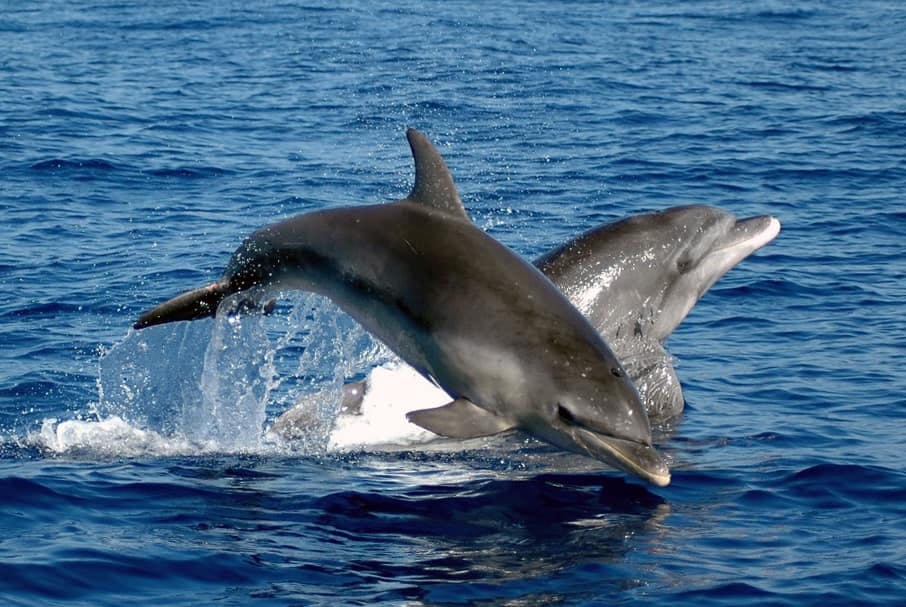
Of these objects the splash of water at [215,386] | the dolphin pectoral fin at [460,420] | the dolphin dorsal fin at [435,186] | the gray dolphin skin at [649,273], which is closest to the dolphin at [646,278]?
the gray dolphin skin at [649,273]

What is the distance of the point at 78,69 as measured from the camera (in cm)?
3002

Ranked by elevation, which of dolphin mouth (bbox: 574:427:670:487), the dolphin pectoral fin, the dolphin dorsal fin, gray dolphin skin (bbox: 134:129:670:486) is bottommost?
dolphin mouth (bbox: 574:427:670:487)

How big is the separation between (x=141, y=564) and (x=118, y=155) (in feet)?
49.8

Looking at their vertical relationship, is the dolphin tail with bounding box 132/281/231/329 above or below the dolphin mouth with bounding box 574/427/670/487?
above

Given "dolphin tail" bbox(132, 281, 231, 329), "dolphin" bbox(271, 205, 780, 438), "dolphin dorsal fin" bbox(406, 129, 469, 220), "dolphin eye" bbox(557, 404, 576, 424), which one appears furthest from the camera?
"dolphin" bbox(271, 205, 780, 438)

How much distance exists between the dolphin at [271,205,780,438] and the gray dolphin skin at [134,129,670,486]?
104 inches

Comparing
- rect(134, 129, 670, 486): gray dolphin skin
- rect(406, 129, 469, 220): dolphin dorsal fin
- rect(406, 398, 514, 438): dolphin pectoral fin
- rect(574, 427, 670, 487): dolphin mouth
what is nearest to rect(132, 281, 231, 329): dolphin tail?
rect(134, 129, 670, 486): gray dolphin skin

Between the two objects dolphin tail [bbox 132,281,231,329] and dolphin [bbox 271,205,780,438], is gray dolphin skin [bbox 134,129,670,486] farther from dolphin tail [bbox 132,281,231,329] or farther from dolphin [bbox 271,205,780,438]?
dolphin [bbox 271,205,780,438]

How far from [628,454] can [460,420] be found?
1.02 metres

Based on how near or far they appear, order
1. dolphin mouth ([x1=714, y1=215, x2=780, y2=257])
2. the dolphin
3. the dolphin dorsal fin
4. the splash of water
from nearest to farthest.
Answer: the dolphin dorsal fin < the splash of water < the dolphin < dolphin mouth ([x1=714, y1=215, x2=780, y2=257])

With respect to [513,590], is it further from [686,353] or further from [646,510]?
[686,353]

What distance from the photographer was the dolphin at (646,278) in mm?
12336

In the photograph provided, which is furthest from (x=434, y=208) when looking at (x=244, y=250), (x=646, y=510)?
(x=646, y=510)

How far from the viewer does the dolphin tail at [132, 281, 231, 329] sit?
10.8m
